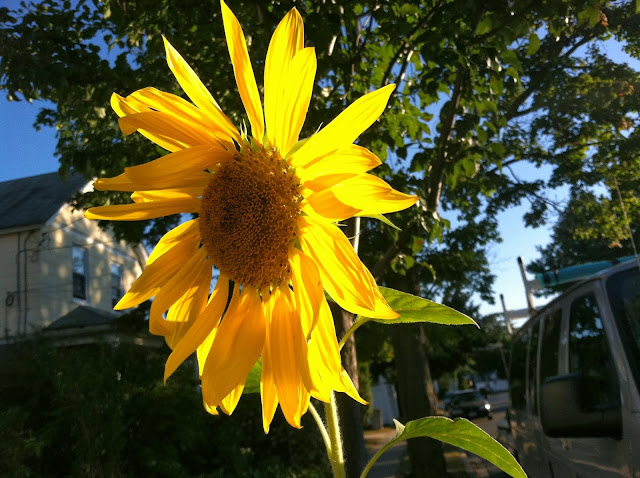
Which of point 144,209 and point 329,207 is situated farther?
point 144,209

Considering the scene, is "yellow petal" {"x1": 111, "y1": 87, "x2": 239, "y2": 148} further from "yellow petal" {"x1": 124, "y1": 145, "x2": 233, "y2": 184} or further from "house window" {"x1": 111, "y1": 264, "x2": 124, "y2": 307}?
"house window" {"x1": 111, "y1": 264, "x2": 124, "y2": 307}

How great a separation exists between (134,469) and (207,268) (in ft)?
27.0

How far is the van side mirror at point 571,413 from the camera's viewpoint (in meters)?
2.42

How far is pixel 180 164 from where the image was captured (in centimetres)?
92

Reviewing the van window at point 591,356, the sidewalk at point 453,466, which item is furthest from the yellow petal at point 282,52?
the sidewalk at point 453,466

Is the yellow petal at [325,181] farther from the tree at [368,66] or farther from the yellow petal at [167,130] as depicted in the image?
the tree at [368,66]

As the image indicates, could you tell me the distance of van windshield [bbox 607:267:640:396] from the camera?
10.1 feet

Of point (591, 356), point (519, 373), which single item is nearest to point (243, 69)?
point (591, 356)

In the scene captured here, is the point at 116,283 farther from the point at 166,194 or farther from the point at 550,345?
the point at 166,194

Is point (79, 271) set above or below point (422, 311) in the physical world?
above

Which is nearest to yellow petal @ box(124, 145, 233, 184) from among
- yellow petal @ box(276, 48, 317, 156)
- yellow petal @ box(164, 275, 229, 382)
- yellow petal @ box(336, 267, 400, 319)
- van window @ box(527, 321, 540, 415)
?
yellow petal @ box(276, 48, 317, 156)

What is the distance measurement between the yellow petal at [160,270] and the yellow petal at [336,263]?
9.8 inches

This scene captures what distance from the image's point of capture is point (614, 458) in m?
2.94

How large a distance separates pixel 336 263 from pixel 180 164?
1.00 feet
